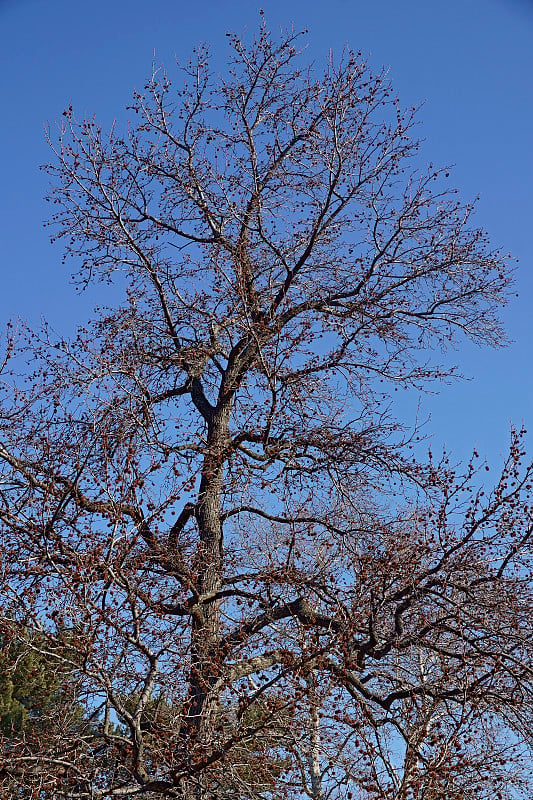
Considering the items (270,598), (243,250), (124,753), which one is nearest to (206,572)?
(270,598)

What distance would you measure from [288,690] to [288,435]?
306cm

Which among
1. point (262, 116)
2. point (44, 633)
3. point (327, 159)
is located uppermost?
point (262, 116)

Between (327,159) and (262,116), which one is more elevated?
(262,116)

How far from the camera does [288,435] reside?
9.82 meters

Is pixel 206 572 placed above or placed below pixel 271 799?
above

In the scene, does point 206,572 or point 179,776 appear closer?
point 179,776

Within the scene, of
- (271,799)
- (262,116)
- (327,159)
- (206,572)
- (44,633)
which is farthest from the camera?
(262,116)

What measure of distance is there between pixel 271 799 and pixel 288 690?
3.26ft

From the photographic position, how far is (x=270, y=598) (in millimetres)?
7742

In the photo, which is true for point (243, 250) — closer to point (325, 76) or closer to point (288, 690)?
point (325, 76)

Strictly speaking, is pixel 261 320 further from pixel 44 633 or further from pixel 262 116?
pixel 44 633

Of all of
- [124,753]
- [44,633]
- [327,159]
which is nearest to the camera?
[44,633]

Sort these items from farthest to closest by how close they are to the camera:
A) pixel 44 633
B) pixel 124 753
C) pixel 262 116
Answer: pixel 262 116
pixel 124 753
pixel 44 633

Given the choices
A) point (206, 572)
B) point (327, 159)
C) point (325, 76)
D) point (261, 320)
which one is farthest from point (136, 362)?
point (325, 76)
